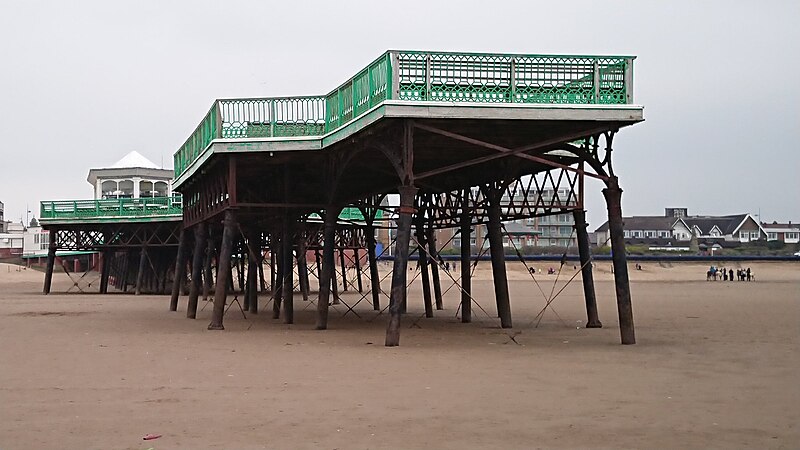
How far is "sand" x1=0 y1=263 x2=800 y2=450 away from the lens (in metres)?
9.98

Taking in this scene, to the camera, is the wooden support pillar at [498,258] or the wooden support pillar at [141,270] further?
the wooden support pillar at [141,270]

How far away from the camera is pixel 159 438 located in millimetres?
9945

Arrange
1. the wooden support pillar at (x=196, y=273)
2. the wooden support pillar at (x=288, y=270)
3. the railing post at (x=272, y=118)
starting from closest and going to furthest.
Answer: the railing post at (x=272, y=118) < the wooden support pillar at (x=288, y=270) < the wooden support pillar at (x=196, y=273)

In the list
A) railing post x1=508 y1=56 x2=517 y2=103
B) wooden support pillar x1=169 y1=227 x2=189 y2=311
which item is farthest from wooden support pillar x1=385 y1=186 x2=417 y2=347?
wooden support pillar x1=169 y1=227 x2=189 y2=311

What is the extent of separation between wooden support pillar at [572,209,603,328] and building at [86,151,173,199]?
42656mm

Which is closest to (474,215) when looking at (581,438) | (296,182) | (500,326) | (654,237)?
(500,326)

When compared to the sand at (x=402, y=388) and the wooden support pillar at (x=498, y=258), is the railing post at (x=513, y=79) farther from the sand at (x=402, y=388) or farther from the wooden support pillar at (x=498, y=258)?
the wooden support pillar at (x=498, y=258)

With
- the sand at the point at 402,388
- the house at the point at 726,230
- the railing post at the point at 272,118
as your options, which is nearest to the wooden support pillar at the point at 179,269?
the sand at the point at 402,388

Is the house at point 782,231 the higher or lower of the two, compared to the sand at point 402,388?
higher

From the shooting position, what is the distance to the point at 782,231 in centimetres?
16838

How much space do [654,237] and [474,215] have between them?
129873 mm

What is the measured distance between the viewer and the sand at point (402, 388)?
998 centimetres

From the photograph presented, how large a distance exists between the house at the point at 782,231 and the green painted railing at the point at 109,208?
134321 millimetres

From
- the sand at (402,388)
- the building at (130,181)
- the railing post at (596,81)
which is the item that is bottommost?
the sand at (402,388)
